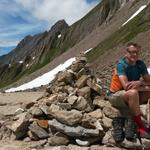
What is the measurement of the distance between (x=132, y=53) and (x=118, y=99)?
4.78ft

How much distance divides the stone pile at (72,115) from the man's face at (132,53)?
6.40ft

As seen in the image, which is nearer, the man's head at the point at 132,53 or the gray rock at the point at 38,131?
the man's head at the point at 132,53

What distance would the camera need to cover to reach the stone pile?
13984 mm

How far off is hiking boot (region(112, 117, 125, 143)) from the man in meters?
0.10

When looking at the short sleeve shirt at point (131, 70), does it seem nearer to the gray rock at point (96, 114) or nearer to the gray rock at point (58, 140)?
the gray rock at point (96, 114)

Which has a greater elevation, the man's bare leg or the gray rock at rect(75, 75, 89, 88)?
the gray rock at rect(75, 75, 89, 88)

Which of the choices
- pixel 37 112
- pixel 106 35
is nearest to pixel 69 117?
pixel 37 112

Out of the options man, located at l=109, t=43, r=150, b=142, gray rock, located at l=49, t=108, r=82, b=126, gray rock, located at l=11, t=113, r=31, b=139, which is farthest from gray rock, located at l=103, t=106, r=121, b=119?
gray rock, located at l=11, t=113, r=31, b=139

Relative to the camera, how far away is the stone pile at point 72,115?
13984mm

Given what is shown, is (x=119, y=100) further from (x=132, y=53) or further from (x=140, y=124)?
(x=132, y=53)

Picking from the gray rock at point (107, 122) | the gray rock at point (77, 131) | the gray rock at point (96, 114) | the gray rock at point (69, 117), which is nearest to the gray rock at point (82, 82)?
the gray rock at point (96, 114)

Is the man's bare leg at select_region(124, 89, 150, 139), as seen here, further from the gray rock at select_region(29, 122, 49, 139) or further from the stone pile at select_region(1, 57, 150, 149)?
the gray rock at select_region(29, 122, 49, 139)

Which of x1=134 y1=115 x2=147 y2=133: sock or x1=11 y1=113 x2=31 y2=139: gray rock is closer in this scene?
x1=134 y1=115 x2=147 y2=133: sock

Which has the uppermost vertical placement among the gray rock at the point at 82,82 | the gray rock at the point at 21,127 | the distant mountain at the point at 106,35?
the distant mountain at the point at 106,35
